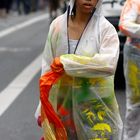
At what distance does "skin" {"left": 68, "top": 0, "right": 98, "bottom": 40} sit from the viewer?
15.0 ft

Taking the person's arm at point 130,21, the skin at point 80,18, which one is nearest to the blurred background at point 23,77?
the person's arm at point 130,21

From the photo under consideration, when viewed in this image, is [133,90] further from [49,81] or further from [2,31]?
[2,31]

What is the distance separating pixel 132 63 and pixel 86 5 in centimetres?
156

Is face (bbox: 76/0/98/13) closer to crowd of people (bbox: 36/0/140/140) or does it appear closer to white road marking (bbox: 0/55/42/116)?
crowd of people (bbox: 36/0/140/140)

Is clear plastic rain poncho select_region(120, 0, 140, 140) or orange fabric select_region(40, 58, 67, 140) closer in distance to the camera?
orange fabric select_region(40, 58, 67, 140)

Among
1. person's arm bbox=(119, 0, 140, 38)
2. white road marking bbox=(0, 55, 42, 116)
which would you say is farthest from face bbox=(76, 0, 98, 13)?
white road marking bbox=(0, 55, 42, 116)

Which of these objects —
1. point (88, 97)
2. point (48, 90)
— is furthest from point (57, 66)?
point (88, 97)

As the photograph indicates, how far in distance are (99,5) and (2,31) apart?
Answer: 16.6 m

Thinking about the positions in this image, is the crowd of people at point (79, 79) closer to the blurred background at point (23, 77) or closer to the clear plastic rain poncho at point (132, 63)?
the clear plastic rain poncho at point (132, 63)

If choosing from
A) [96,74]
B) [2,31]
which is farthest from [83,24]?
[2,31]

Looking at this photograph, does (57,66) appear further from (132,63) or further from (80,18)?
(132,63)

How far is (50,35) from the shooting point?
4.68 m

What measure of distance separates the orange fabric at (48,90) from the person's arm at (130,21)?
4.65ft

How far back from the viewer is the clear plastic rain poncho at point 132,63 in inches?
228
